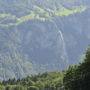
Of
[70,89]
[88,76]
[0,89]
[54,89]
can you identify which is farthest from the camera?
[54,89]

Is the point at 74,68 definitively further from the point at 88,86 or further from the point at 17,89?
Result: the point at 17,89

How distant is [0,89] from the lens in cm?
18475

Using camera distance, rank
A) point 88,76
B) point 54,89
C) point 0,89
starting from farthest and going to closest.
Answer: point 54,89 → point 0,89 → point 88,76

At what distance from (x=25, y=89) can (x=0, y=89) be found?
1625 cm

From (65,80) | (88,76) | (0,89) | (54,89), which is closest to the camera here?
(88,76)

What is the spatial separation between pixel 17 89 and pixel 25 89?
470 cm

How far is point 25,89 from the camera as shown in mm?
196500

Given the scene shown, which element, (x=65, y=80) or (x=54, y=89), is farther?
(x=54, y=89)

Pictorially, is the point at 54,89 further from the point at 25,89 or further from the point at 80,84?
the point at 80,84

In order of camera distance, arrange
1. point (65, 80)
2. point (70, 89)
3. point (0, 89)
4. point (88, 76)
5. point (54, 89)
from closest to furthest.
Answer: point (88, 76) → point (70, 89) → point (65, 80) → point (0, 89) → point (54, 89)

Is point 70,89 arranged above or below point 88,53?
below

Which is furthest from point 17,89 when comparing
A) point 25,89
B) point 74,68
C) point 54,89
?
point 74,68

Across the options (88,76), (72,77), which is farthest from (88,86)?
(72,77)

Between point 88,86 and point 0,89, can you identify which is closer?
point 88,86
